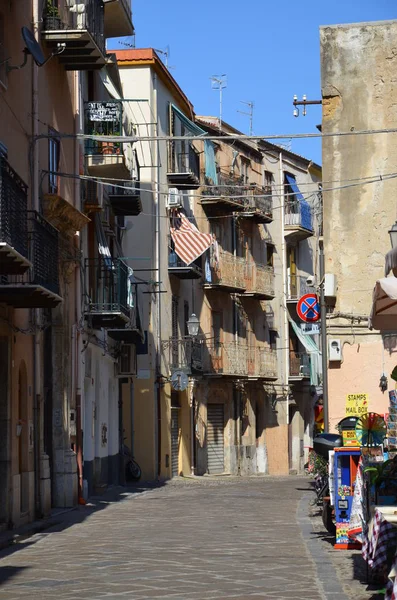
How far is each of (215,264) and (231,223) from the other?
3.29 metres

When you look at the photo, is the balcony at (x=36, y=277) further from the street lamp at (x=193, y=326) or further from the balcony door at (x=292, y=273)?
the balcony door at (x=292, y=273)

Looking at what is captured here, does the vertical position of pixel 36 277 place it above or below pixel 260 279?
below

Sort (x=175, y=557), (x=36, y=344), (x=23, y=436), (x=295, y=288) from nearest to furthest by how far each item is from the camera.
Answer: (x=175, y=557), (x=23, y=436), (x=36, y=344), (x=295, y=288)

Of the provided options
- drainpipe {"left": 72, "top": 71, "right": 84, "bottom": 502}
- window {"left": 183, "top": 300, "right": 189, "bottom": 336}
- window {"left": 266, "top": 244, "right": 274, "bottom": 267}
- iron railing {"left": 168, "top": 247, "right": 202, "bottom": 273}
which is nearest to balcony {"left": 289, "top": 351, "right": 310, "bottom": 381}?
window {"left": 266, "top": 244, "right": 274, "bottom": 267}

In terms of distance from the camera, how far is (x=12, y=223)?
51.9 feet

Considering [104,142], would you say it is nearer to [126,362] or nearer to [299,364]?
[126,362]

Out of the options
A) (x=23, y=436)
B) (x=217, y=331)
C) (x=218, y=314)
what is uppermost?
(x=218, y=314)

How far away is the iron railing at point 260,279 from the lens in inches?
1879

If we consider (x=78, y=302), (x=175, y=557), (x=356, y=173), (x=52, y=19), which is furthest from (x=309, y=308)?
(x=175, y=557)

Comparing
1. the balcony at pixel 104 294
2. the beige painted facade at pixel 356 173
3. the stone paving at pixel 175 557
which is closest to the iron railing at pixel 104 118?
the balcony at pixel 104 294

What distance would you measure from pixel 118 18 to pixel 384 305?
1857 cm

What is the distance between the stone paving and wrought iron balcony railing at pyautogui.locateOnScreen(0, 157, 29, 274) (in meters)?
3.64

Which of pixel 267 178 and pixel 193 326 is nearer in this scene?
Result: pixel 193 326

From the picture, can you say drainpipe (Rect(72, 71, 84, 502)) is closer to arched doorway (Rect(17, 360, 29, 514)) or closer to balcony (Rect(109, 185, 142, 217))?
arched doorway (Rect(17, 360, 29, 514))
